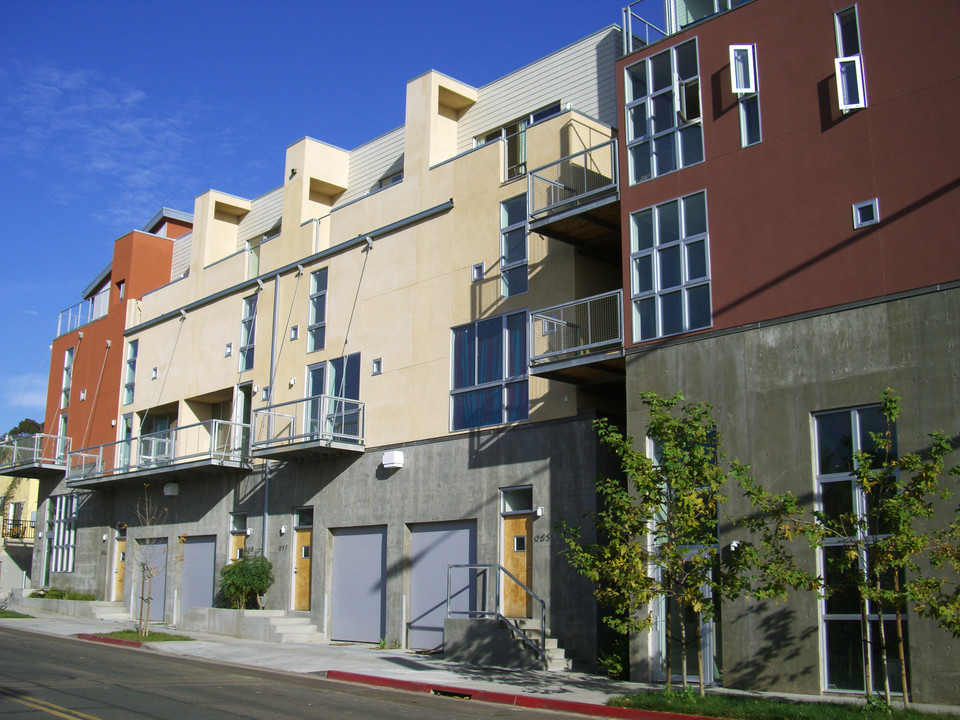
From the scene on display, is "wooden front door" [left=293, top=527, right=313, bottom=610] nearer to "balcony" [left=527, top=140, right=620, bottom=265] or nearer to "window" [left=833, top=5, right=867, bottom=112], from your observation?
"balcony" [left=527, top=140, right=620, bottom=265]

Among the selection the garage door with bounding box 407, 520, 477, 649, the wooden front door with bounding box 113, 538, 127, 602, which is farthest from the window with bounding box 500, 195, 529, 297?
the wooden front door with bounding box 113, 538, 127, 602

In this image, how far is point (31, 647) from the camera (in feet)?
64.2

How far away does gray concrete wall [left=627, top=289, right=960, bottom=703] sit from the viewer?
42.6 ft

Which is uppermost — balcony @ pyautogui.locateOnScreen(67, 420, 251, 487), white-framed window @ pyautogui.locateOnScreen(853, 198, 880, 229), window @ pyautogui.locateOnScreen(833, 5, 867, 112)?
window @ pyautogui.locateOnScreen(833, 5, 867, 112)

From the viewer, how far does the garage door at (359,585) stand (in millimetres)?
22125

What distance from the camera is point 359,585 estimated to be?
22719 mm

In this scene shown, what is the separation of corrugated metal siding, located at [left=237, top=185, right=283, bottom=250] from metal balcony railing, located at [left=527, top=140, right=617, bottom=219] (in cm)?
1346

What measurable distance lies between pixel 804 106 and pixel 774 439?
5.41 metres

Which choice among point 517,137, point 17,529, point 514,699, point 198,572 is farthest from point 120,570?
point 514,699

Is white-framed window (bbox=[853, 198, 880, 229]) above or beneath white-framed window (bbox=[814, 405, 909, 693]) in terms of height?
above

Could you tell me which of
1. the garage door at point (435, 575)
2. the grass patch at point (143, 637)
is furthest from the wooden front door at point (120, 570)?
the garage door at point (435, 575)

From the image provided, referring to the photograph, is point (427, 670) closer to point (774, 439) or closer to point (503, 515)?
point (503, 515)

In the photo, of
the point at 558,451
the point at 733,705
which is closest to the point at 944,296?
the point at 733,705

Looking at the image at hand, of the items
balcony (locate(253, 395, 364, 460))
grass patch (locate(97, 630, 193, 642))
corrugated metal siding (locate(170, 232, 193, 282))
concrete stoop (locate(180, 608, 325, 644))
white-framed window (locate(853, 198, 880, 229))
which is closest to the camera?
white-framed window (locate(853, 198, 880, 229))
